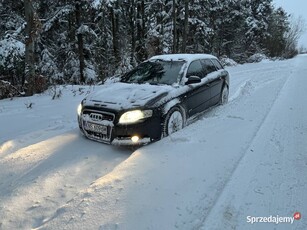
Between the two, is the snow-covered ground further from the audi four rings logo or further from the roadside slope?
the audi four rings logo

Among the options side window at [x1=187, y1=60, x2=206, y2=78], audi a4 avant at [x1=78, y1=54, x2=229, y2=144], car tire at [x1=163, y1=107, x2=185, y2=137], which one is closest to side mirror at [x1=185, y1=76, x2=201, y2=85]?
audi a4 avant at [x1=78, y1=54, x2=229, y2=144]

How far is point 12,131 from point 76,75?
12.5 metres

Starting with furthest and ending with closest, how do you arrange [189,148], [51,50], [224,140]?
[51,50] < [224,140] < [189,148]

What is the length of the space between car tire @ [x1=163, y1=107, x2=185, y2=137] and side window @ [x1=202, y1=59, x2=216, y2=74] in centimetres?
216

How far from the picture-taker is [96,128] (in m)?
5.66

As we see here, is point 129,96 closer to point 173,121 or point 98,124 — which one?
point 98,124

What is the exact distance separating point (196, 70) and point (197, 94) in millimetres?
689

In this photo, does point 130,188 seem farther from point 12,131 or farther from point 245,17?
point 245,17

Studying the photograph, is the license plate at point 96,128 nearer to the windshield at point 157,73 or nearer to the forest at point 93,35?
the windshield at point 157,73

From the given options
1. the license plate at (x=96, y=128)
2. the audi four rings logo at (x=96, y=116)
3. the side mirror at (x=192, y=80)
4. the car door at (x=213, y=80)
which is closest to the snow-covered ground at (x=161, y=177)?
the license plate at (x=96, y=128)

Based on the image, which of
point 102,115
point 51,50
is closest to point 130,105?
point 102,115

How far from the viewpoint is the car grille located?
5496mm

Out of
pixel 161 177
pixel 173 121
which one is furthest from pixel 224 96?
pixel 161 177

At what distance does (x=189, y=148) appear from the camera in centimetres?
532
